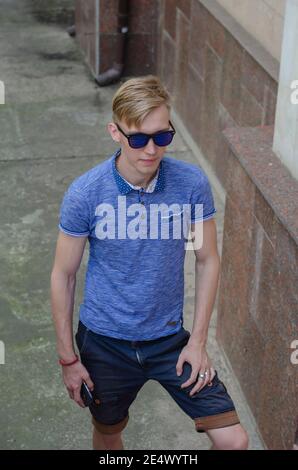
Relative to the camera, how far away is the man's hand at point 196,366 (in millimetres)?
3707

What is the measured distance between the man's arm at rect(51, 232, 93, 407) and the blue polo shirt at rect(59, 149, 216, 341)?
68 mm

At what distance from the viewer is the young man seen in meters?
3.50

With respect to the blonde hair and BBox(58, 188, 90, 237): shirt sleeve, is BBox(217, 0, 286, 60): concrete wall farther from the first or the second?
BBox(58, 188, 90, 237): shirt sleeve

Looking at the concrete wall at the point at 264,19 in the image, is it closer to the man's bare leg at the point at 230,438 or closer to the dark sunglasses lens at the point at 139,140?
the dark sunglasses lens at the point at 139,140

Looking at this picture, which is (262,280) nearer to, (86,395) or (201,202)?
(201,202)

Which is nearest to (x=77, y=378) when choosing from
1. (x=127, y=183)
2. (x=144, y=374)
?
(x=144, y=374)

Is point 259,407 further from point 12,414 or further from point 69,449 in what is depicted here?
point 12,414

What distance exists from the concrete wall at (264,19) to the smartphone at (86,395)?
3141 mm

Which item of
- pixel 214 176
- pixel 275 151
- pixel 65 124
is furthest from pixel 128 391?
pixel 65 124

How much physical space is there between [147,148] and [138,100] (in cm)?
19

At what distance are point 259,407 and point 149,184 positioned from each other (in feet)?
5.76

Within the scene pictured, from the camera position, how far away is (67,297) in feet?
12.2
